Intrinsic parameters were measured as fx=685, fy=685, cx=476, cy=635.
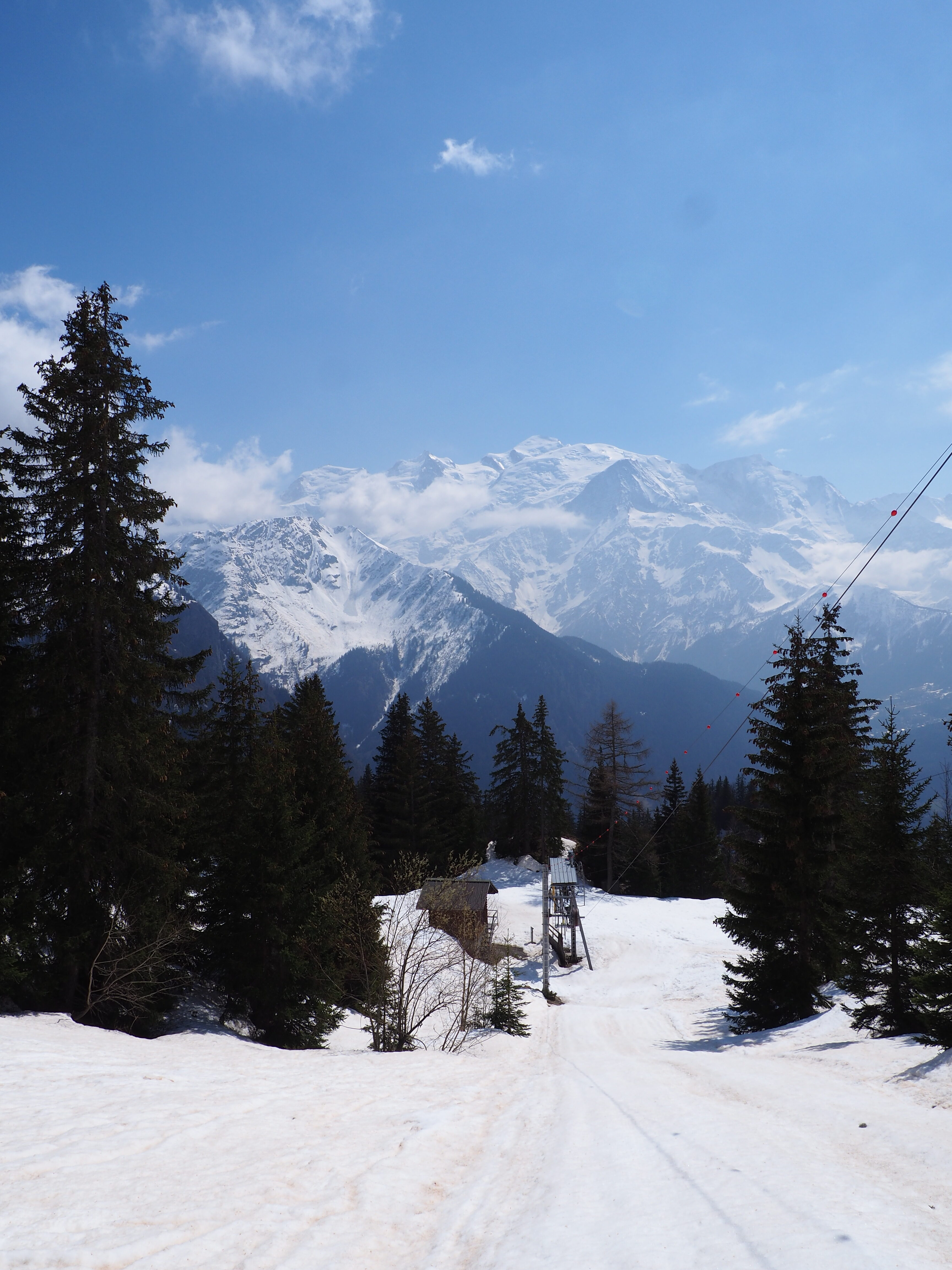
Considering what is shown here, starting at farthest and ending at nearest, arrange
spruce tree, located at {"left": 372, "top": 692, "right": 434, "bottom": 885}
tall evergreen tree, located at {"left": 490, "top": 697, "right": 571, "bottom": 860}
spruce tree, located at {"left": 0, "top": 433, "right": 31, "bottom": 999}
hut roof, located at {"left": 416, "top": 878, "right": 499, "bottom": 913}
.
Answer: tall evergreen tree, located at {"left": 490, "top": 697, "right": 571, "bottom": 860} → spruce tree, located at {"left": 372, "top": 692, "right": 434, "bottom": 885} → hut roof, located at {"left": 416, "top": 878, "right": 499, "bottom": 913} → spruce tree, located at {"left": 0, "top": 433, "right": 31, "bottom": 999}

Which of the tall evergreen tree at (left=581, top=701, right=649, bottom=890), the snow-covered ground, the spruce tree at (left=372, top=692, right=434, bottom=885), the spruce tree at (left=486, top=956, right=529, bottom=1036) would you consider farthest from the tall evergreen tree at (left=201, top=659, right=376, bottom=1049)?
the tall evergreen tree at (left=581, top=701, right=649, bottom=890)

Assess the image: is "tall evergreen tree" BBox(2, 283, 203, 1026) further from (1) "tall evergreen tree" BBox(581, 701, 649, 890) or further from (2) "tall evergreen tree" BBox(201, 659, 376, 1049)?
(1) "tall evergreen tree" BBox(581, 701, 649, 890)

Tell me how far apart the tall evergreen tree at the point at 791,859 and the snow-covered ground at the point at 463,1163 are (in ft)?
22.0

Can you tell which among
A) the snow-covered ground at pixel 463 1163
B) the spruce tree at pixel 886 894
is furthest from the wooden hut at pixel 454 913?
the spruce tree at pixel 886 894

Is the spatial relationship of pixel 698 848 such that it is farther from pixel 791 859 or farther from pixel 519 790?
pixel 791 859

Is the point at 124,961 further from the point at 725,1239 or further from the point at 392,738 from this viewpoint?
the point at 392,738

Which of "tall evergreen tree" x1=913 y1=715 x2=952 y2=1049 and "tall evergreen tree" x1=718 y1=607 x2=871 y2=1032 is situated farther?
"tall evergreen tree" x1=718 y1=607 x2=871 y2=1032

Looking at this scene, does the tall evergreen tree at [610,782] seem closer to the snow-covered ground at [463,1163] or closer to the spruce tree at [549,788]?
the spruce tree at [549,788]

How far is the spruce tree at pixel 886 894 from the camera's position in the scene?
16.9 meters

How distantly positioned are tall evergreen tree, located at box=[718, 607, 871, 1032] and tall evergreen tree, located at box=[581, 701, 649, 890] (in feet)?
106

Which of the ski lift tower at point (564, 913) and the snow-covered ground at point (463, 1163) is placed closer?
the snow-covered ground at point (463, 1163)

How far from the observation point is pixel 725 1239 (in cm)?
476

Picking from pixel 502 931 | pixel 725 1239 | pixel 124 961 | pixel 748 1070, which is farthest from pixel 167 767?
pixel 502 931

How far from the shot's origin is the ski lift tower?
38.8 m
